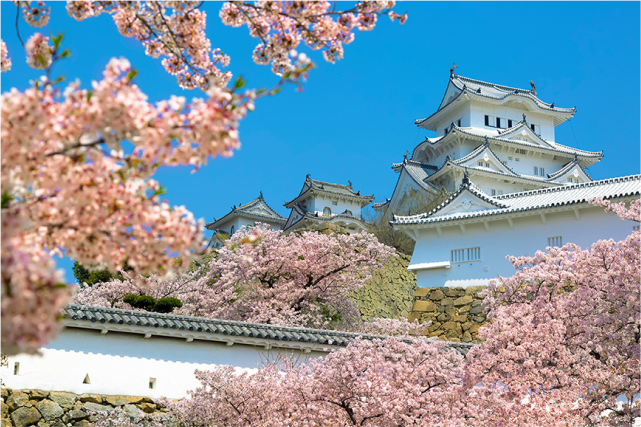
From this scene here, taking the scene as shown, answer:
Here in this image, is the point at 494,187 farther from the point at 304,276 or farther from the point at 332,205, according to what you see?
the point at 304,276

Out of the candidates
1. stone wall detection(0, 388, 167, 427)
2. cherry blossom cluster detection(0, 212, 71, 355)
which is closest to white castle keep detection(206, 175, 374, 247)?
stone wall detection(0, 388, 167, 427)

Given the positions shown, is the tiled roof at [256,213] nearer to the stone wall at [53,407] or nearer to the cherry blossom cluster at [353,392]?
the stone wall at [53,407]

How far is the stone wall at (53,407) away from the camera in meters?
9.83

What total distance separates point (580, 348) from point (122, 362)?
25.9ft

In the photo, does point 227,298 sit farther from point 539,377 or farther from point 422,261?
point 539,377

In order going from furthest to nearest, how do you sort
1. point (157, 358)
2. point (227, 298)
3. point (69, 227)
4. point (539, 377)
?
point (227, 298), point (157, 358), point (539, 377), point (69, 227)

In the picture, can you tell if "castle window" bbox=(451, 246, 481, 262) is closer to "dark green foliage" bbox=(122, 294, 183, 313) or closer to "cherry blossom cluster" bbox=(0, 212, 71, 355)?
"dark green foliage" bbox=(122, 294, 183, 313)

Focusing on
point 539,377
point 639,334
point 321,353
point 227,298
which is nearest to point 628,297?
point 639,334

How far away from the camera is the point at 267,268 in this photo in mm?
16984

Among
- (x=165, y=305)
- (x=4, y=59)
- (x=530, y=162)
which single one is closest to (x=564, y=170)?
(x=530, y=162)

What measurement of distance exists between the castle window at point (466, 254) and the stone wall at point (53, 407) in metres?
10.6

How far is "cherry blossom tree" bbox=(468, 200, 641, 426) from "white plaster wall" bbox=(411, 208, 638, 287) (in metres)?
6.74

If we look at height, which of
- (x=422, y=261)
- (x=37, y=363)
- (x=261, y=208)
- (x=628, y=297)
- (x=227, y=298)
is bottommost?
(x=37, y=363)

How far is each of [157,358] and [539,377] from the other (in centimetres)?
678
